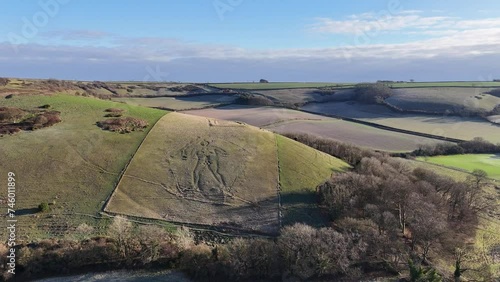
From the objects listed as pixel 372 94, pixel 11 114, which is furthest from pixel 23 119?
pixel 372 94

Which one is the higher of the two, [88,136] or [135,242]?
[88,136]

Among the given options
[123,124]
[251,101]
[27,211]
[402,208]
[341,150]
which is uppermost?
[251,101]

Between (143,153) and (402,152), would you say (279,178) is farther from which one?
(402,152)

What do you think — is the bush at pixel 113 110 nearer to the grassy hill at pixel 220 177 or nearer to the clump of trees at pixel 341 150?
the grassy hill at pixel 220 177

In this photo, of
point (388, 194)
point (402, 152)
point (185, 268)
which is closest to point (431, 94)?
point (402, 152)

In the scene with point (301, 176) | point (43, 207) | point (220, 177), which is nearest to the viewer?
point (43, 207)

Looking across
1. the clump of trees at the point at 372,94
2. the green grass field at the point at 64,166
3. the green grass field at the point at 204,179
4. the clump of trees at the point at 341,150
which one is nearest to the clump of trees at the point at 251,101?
the clump of trees at the point at 372,94

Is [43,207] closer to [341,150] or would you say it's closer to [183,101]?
[341,150]
